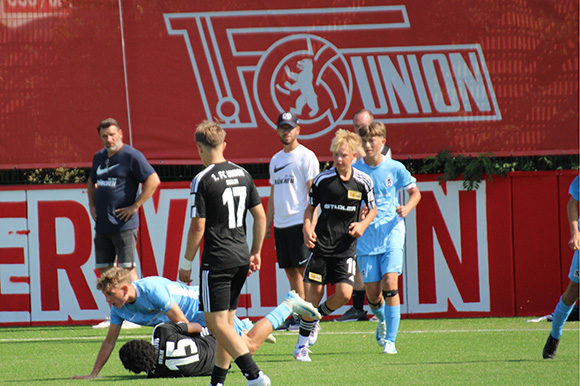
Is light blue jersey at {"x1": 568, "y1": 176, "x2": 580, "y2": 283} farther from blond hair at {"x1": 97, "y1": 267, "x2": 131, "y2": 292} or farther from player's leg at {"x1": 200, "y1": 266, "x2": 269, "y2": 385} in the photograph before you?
blond hair at {"x1": 97, "y1": 267, "x2": 131, "y2": 292}

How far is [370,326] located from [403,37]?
3608 mm

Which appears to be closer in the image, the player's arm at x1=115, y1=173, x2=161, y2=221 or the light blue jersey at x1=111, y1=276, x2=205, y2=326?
the light blue jersey at x1=111, y1=276, x2=205, y2=326

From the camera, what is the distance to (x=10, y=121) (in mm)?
11211

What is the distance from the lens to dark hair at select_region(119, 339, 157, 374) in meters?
6.95

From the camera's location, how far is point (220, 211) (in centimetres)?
610

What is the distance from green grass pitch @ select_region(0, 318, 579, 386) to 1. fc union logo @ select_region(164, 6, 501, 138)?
2679 millimetres

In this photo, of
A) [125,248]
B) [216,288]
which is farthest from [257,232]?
[125,248]

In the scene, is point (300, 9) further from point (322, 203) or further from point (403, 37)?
point (322, 203)

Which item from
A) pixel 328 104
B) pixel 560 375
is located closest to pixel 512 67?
pixel 328 104

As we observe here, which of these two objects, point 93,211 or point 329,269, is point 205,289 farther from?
point 93,211

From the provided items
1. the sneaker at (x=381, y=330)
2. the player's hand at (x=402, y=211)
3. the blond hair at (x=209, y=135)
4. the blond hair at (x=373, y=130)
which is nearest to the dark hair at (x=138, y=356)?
the blond hair at (x=209, y=135)

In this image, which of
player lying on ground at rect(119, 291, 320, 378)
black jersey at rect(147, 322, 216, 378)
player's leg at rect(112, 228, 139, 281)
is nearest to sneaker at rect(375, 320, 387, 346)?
player lying on ground at rect(119, 291, 320, 378)

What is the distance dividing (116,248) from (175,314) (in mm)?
3078

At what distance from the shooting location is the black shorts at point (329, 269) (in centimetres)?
796
